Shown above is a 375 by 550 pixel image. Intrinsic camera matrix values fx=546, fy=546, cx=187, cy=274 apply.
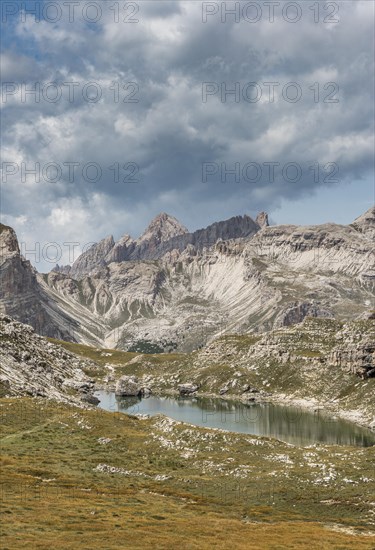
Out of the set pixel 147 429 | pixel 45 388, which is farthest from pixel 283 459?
pixel 45 388

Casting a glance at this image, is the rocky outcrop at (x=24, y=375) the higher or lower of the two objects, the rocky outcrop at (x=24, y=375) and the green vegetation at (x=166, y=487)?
the higher

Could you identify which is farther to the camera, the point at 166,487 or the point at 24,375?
the point at 24,375

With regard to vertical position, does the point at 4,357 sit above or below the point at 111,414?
above

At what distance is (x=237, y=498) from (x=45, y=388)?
108789 mm

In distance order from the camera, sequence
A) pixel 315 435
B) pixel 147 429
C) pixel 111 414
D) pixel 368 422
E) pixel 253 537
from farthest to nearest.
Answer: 1. pixel 368 422
2. pixel 315 435
3. pixel 111 414
4. pixel 147 429
5. pixel 253 537

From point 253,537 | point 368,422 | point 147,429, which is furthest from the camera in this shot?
point 368,422

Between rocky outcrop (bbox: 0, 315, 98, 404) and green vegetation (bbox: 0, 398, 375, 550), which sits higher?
rocky outcrop (bbox: 0, 315, 98, 404)

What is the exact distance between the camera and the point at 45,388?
170250 millimetres

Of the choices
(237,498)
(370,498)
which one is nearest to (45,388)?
(237,498)

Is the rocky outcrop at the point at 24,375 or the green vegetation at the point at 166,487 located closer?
the green vegetation at the point at 166,487

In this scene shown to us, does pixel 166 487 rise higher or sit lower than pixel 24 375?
lower

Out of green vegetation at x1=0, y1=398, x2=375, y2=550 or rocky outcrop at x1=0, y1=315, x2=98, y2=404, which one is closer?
green vegetation at x1=0, y1=398, x2=375, y2=550

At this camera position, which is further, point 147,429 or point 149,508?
point 147,429

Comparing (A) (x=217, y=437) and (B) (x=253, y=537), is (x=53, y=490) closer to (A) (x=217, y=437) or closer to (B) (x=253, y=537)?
(B) (x=253, y=537)
